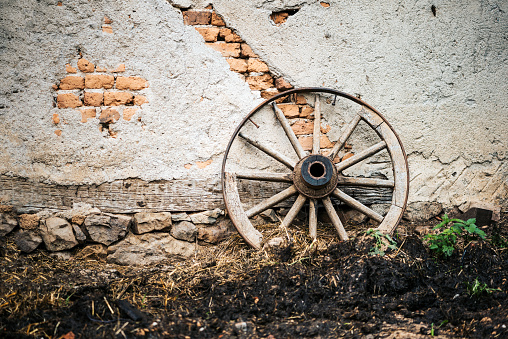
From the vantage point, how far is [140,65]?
2.61 m

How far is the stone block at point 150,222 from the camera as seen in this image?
265cm

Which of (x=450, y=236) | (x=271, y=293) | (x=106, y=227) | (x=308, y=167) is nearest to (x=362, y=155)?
(x=308, y=167)

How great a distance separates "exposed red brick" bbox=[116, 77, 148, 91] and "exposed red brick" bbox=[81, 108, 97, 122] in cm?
25

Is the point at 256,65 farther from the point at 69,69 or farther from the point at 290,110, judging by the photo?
the point at 69,69

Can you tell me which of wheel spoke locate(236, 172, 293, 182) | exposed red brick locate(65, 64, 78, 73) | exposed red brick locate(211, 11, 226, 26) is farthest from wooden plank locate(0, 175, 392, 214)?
exposed red brick locate(211, 11, 226, 26)

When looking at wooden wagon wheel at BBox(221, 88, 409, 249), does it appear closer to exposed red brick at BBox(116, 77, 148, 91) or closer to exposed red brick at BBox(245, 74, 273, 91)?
exposed red brick at BBox(245, 74, 273, 91)

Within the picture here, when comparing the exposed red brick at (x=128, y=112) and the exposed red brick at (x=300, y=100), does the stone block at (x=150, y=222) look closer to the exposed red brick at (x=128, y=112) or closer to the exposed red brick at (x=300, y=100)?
the exposed red brick at (x=128, y=112)

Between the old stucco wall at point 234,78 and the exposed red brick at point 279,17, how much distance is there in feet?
0.16

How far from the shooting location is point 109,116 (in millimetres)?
2605

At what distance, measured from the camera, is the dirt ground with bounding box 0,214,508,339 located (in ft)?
5.80

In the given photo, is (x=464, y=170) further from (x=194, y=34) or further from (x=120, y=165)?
(x=120, y=165)

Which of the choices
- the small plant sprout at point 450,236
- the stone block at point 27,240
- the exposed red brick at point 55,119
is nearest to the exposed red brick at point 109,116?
the exposed red brick at point 55,119

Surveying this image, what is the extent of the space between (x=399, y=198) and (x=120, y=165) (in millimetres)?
2027

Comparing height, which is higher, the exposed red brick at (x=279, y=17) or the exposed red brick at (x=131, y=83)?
the exposed red brick at (x=279, y=17)
